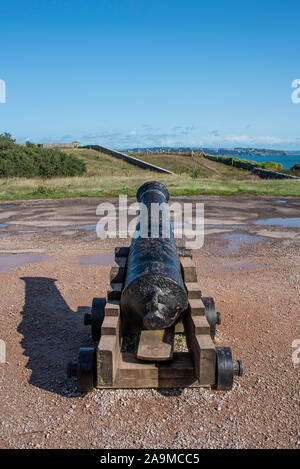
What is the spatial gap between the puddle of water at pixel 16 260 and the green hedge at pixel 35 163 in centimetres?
2589

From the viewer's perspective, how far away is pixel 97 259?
891 centimetres

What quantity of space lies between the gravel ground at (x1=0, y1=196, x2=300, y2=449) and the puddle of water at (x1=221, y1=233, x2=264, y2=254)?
75 mm

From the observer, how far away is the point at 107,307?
4008 mm

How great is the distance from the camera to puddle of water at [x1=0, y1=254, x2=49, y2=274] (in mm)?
8516

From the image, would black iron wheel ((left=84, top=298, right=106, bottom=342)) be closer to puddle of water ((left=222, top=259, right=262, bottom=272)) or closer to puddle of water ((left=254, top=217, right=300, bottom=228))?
puddle of water ((left=222, top=259, right=262, bottom=272))

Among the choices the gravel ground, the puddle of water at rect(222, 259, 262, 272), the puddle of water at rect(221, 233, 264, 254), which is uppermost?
the puddle of water at rect(221, 233, 264, 254)

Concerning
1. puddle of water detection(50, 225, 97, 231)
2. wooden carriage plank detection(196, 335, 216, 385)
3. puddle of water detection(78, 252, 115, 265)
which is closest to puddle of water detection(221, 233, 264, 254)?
puddle of water detection(78, 252, 115, 265)

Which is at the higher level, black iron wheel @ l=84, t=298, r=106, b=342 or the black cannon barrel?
the black cannon barrel

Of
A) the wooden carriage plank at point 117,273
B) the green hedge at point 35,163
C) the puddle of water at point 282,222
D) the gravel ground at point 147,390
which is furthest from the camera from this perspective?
the green hedge at point 35,163

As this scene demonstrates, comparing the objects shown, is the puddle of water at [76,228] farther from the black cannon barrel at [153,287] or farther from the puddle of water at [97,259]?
the black cannon barrel at [153,287]

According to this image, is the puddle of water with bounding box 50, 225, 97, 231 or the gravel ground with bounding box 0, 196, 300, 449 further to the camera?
the puddle of water with bounding box 50, 225, 97, 231

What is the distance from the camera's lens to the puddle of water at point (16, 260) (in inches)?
335

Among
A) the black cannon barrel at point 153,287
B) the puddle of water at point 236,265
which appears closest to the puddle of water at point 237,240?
the puddle of water at point 236,265

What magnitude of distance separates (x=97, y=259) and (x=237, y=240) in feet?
12.9
